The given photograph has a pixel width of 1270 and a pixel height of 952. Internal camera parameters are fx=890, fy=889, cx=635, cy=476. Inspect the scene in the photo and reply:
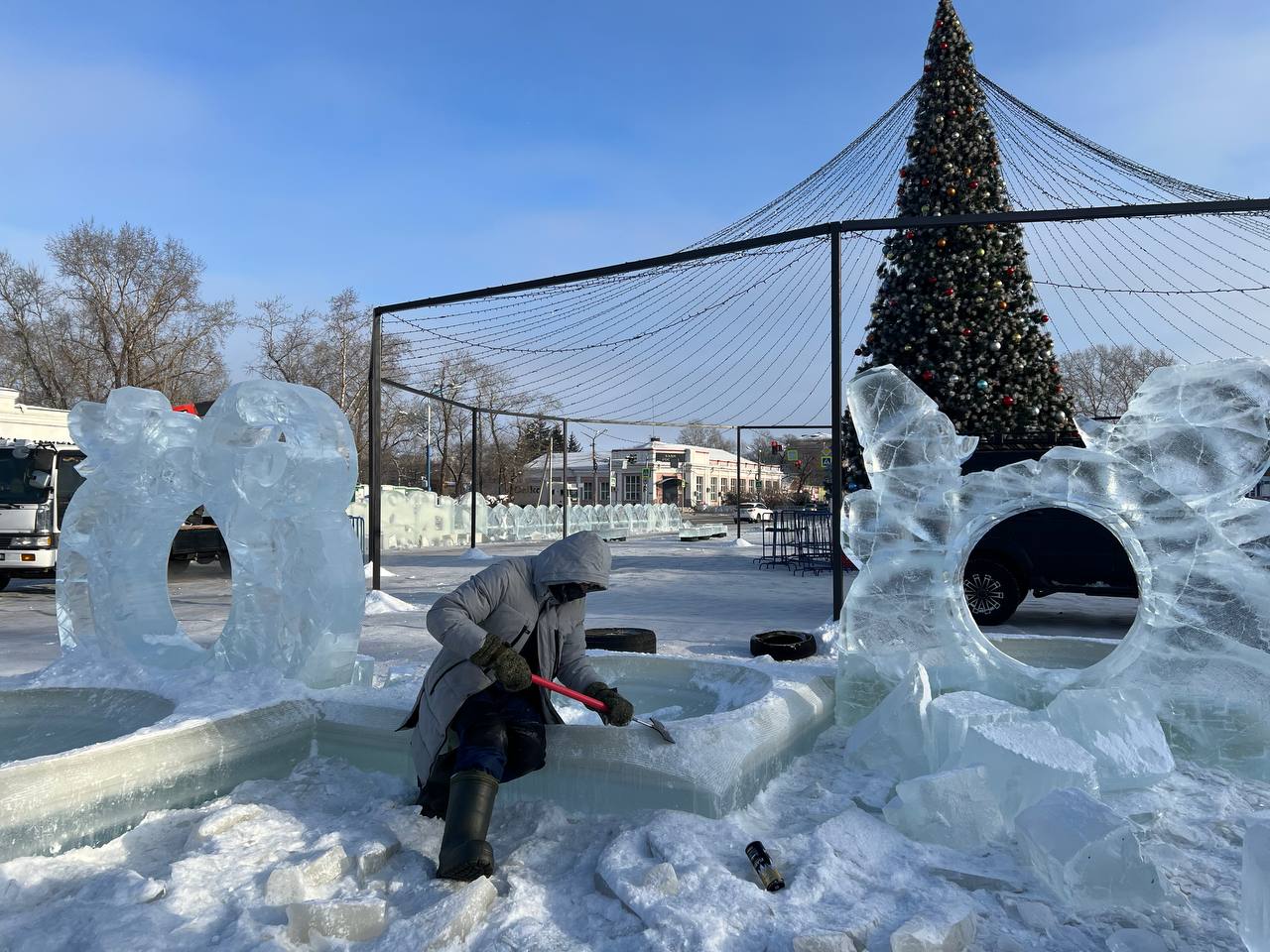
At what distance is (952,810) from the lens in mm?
3701

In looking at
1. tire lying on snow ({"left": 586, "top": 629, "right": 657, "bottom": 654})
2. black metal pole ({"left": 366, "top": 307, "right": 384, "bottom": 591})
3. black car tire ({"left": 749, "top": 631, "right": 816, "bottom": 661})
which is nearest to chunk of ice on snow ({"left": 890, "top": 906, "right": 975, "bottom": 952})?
black car tire ({"left": 749, "top": 631, "right": 816, "bottom": 661})

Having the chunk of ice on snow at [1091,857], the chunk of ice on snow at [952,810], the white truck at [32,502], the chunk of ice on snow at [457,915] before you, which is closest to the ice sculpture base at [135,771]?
the chunk of ice on snow at [457,915]

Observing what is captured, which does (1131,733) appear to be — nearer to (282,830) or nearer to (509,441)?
(282,830)

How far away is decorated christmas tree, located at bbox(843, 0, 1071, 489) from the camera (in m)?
12.3

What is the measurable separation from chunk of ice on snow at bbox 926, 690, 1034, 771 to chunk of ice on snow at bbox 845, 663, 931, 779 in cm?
10

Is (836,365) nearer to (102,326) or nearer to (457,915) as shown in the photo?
(457,915)

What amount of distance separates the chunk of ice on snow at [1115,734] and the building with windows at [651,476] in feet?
176

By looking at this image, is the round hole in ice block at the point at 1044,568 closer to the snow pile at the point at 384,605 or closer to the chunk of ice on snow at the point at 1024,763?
the chunk of ice on snow at the point at 1024,763

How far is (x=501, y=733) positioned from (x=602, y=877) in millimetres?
700

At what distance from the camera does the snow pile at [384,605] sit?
10.9 metres

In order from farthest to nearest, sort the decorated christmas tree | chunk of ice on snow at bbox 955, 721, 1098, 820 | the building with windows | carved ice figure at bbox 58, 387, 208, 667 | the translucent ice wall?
the building with windows → the translucent ice wall → the decorated christmas tree → carved ice figure at bbox 58, 387, 208, 667 → chunk of ice on snow at bbox 955, 721, 1098, 820

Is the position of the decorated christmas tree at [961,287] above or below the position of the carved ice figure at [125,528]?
above

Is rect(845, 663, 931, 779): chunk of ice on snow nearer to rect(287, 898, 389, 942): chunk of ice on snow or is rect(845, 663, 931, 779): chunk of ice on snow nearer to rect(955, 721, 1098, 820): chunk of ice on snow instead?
rect(955, 721, 1098, 820): chunk of ice on snow

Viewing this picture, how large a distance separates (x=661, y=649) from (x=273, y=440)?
4.25 m
